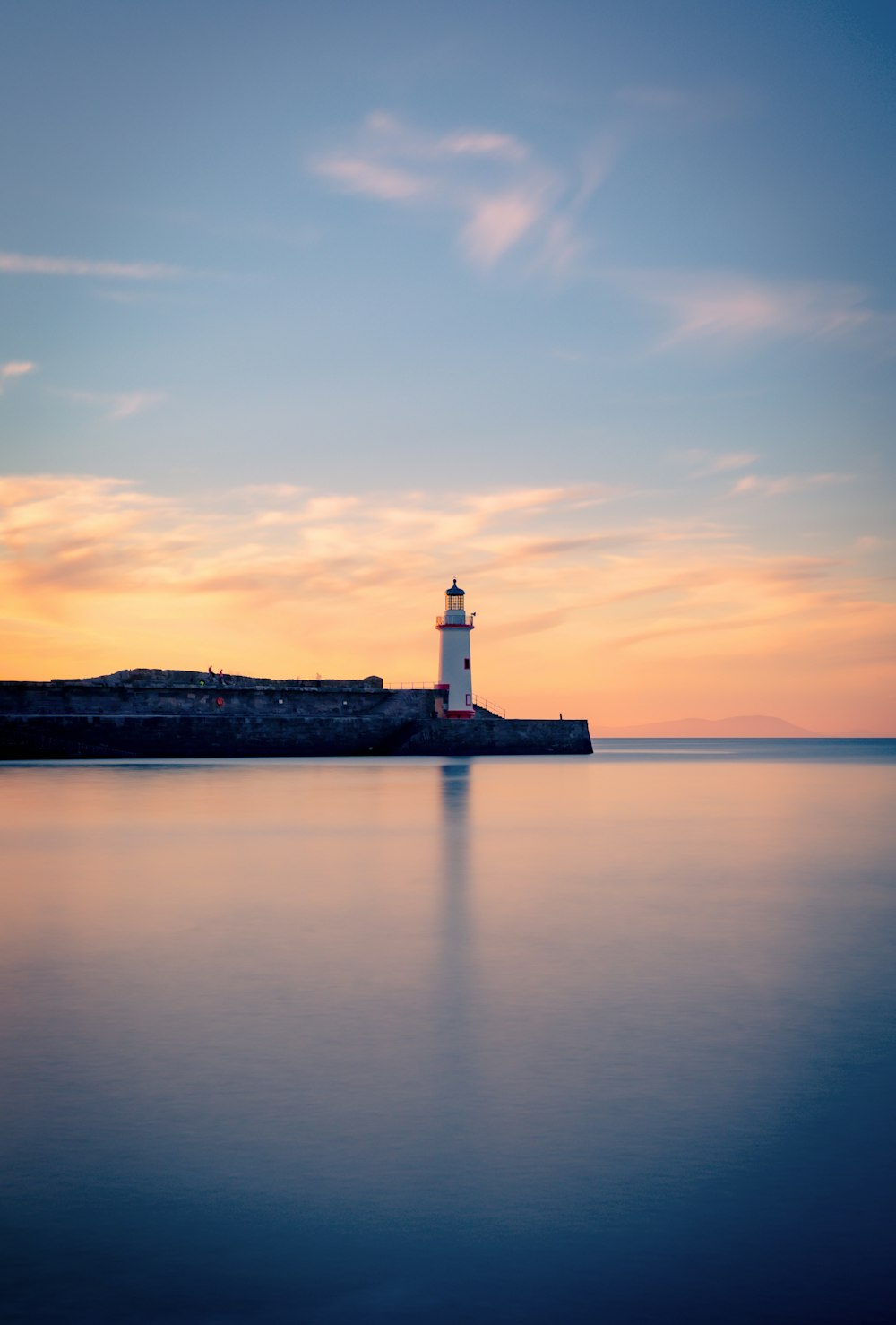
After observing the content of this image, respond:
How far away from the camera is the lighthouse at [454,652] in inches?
1452

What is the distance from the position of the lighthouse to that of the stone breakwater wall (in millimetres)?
768

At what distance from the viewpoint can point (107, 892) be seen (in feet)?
29.3

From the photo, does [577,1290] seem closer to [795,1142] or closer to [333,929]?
[795,1142]

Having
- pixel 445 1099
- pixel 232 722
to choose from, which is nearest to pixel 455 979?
pixel 445 1099

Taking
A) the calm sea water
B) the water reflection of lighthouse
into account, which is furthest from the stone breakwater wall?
the calm sea water

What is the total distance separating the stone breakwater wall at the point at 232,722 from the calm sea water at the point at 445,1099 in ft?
76.3

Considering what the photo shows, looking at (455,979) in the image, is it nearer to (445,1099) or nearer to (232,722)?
(445,1099)

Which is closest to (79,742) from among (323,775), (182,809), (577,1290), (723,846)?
(323,775)

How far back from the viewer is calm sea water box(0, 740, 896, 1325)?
98.7 inches

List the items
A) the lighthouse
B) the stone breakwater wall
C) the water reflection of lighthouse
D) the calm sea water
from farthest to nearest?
the lighthouse, the stone breakwater wall, the water reflection of lighthouse, the calm sea water

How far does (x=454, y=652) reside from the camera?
122ft

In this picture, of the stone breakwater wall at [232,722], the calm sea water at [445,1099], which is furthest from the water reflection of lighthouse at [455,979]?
the stone breakwater wall at [232,722]

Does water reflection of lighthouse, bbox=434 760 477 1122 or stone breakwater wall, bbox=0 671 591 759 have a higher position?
stone breakwater wall, bbox=0 671 591 759

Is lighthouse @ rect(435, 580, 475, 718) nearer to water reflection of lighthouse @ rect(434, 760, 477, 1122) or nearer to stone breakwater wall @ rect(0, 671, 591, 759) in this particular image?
stone breakwater wall @ rect(0, 671, 591, 759)
